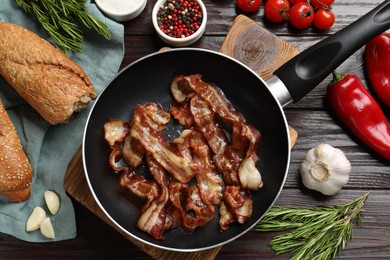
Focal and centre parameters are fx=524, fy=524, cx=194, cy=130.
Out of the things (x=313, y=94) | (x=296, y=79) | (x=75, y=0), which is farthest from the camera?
(x=313, y=94)

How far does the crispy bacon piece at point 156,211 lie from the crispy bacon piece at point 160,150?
0.05 meters

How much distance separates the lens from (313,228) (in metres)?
2.68

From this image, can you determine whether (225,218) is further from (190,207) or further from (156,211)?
(156,211)

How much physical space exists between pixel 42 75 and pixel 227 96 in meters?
0.93

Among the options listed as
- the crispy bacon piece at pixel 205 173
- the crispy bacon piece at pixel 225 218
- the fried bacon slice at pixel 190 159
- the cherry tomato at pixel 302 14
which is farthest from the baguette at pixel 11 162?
the cherry tomato at pixel 302 14

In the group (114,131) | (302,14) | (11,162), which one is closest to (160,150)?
(114,131)

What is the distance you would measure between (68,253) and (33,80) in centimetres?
95

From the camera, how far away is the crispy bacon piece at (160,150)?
2.56 m

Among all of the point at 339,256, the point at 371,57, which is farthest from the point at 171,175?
the point at 371,57

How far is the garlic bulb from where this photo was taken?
2.66m

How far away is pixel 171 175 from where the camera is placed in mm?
2590

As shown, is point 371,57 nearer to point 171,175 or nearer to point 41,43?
point 171,175

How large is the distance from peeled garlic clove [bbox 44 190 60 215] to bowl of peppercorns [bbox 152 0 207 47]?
39.6 inches

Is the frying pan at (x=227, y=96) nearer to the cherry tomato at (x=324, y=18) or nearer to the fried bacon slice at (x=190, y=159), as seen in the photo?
the fried bacon slice at (x=190, y=159)
